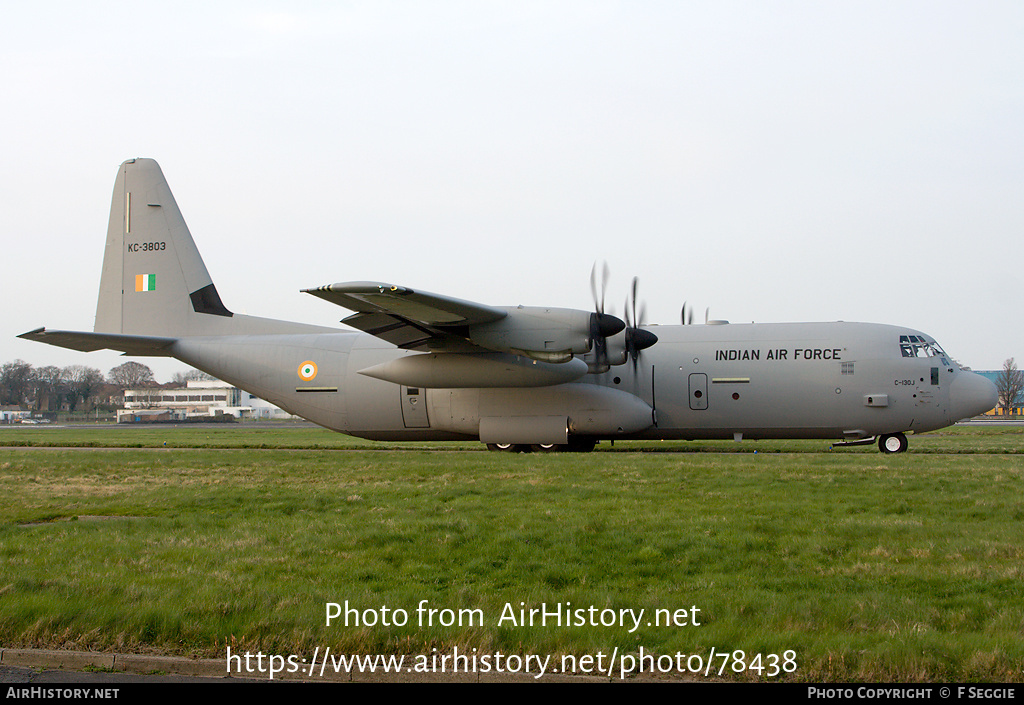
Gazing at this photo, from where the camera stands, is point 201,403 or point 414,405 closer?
point 414,405

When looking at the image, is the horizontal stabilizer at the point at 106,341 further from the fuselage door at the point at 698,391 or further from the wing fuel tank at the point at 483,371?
the fuselage door at the point at 698,391

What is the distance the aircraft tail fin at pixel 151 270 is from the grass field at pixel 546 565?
38.2ft

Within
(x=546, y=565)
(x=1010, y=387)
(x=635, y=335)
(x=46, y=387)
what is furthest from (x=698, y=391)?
(x=46, y=387)

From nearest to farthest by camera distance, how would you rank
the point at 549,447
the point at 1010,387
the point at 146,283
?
the point at 549,447 < the point at 146,283 < the point at 1010,387

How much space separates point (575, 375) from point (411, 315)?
5.17 meters

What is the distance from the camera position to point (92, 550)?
356 inches

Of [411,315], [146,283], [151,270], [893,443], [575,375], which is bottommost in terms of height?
[893,443]

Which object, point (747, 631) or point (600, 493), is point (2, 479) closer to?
point (600, 493)

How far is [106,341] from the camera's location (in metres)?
24.3

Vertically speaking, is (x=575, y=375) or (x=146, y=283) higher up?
(x=146, y=283)

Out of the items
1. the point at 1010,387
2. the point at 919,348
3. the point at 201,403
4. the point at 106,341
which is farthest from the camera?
the point at 201,403

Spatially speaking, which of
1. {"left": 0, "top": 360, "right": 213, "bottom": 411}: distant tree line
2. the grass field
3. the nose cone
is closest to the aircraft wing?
the grass field

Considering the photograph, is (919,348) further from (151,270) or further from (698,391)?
(151,270)
